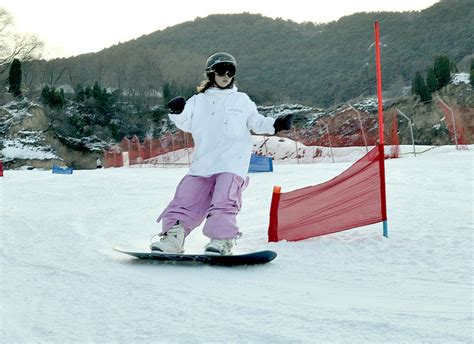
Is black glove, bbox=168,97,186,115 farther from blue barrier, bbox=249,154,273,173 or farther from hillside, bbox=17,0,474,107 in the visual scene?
hillside, bbox=17,0,474,107

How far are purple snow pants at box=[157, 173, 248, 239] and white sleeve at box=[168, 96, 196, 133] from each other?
413 mm

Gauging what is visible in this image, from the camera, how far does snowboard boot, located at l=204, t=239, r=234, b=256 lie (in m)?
3.71

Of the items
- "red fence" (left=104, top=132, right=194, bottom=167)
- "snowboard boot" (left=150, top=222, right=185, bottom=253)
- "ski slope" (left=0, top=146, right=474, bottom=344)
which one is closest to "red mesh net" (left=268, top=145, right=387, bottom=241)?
"ski slope" (left=0, top=146, right=474, bottom=344)

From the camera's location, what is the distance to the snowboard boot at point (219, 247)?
371 centimetres

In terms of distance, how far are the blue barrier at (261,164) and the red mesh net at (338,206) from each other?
32.5ft

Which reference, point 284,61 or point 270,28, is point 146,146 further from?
point 270,28

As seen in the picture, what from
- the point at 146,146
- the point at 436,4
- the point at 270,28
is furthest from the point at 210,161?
the point at 270,28

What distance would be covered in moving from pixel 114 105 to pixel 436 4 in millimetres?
53481

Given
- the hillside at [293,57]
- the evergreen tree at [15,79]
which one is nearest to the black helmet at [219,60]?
the evergreen tree at [15,79]

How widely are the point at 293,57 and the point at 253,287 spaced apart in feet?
334

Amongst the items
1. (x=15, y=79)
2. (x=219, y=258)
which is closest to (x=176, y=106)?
(x=219, y=258)

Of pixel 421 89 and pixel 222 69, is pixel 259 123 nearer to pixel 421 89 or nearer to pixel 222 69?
pixel 222 69

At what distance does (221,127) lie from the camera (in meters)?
4.22

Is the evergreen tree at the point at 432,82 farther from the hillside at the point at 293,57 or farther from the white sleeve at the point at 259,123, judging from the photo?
the white sleeve at the point at 259,123
